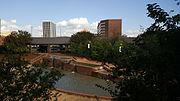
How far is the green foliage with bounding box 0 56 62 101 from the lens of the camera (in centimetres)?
268

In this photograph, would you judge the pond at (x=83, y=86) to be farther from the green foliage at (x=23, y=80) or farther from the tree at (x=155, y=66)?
the tree at (x=155, y=66)

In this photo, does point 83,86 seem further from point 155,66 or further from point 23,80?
point 155,66

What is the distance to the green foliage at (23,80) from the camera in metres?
2.68

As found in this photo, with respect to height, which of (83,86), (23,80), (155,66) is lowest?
(83,86)

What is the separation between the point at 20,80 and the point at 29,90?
0.26 metres

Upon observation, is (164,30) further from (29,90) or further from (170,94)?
(29,90)

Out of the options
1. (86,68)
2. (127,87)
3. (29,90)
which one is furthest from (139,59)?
(86,68)

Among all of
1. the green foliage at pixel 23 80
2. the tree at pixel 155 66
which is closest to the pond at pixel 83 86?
the green foliage at pixel 23 80

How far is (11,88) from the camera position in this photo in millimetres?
2658

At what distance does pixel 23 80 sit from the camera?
287 centimetres

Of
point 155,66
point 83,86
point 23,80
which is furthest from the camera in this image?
point 83,86

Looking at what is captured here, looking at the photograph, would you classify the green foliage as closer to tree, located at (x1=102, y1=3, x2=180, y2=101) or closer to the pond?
tree, located at (x1=102, y1=3, x2=180, y2=101)

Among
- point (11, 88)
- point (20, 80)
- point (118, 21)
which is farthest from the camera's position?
point (118, 21)

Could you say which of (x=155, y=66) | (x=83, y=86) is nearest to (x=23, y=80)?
(x=155, y=66)
